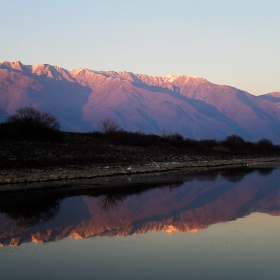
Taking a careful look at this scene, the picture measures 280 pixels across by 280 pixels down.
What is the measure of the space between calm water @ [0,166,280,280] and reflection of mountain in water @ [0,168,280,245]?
0.10 ft

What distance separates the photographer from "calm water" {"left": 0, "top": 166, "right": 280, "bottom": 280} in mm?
10930

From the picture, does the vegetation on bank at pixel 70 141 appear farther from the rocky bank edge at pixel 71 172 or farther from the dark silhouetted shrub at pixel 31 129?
the rocky bank edge at pixel 71 172

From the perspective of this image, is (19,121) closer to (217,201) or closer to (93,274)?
(217,201)

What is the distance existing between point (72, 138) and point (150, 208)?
32.8m

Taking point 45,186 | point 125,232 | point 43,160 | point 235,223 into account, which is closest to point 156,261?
point 125,232

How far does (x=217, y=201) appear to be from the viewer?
2291 cm

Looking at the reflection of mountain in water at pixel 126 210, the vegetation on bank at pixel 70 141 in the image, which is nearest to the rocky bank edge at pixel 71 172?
the vegetation on bank at pixel 70 141

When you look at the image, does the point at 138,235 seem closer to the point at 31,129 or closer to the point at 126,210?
the point at 126,210

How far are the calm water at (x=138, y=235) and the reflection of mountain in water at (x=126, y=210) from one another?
0.03 meters

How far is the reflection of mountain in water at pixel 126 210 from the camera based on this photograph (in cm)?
1561

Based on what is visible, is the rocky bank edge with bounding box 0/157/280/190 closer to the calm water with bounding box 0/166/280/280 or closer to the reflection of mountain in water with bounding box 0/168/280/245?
the calm water with bounding box 0/166/280/280

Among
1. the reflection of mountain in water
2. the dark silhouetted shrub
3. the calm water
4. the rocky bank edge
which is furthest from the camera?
the dark silhouetted shrub

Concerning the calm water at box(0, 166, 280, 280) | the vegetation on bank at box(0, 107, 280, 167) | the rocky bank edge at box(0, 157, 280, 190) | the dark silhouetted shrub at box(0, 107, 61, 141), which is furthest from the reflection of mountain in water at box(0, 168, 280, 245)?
the dark silhouetted shrub at box(0, 107, 61, 141)

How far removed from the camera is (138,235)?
48.4ft
